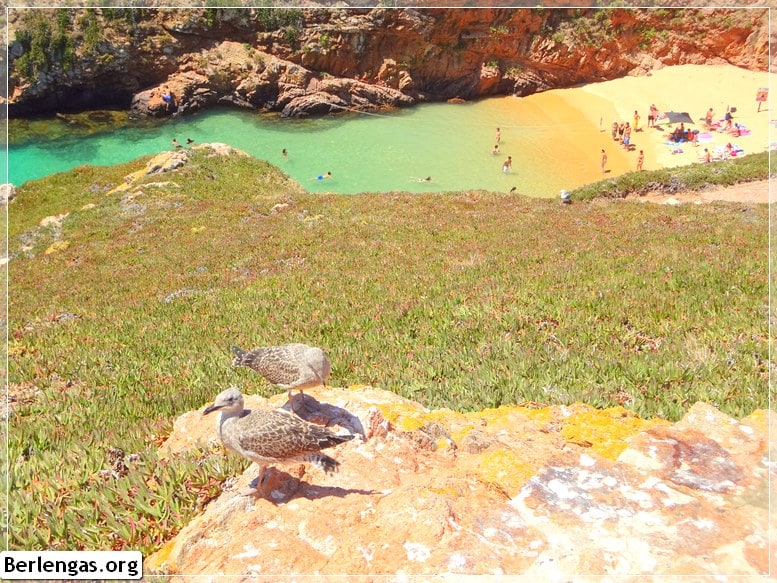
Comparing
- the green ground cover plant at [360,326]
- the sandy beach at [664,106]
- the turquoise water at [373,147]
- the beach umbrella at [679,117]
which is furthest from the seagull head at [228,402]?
the beach umbrella at [679,117]

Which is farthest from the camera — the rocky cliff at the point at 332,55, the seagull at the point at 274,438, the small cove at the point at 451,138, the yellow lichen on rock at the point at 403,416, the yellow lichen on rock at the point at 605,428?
the rocky cliff at the point at 332,55

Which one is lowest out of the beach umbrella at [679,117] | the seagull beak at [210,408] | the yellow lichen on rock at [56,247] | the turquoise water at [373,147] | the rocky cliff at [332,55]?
the yellow lichen on rock at [56,247]

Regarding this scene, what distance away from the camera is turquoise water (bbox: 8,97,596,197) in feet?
145

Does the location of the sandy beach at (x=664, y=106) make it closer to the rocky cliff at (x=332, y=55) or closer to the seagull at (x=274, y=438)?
the rocky cliff at (x=332, y=55)

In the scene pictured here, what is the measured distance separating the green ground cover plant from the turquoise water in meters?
20.6

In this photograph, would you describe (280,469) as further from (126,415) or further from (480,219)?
(480,219)

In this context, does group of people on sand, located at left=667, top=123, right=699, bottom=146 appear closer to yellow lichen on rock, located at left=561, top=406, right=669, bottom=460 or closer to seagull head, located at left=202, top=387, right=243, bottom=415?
yellow lichen on rock, located at left=561, top=406, right=669, bottom=460

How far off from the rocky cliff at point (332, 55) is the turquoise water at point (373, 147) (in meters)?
4.88

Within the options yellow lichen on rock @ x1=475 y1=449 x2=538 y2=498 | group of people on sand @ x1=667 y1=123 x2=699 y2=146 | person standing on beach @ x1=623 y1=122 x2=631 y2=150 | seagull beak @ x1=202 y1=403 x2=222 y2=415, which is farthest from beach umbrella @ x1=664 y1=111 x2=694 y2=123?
seagull beak @ x1=202 y1=403 x2=222 y2=415

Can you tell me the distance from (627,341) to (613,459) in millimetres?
4556

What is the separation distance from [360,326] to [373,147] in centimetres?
4431

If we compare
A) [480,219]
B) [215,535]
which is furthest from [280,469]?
[480,219]

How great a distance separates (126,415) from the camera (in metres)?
6.93

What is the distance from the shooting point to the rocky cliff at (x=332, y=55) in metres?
61.6
